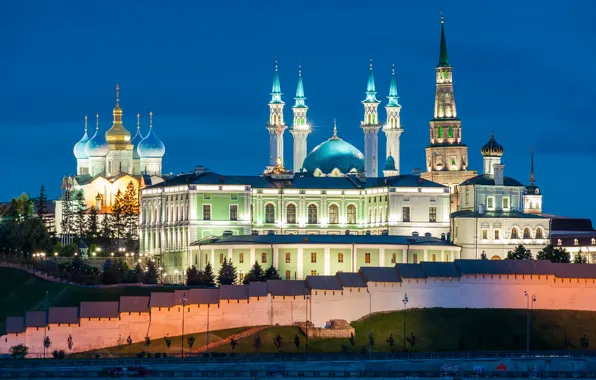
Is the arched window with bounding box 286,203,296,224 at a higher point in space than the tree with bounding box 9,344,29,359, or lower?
higher

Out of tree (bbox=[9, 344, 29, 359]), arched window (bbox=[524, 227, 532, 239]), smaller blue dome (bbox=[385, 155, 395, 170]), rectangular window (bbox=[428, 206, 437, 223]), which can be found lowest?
tree (bbox=[9, 344, 29, 359])

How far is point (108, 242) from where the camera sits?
17688cm

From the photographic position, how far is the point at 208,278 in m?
152

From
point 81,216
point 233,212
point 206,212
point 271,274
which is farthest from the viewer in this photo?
point 81,216

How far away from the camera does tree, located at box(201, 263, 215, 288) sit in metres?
151

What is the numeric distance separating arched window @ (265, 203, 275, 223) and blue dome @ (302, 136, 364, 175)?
43.9 ft

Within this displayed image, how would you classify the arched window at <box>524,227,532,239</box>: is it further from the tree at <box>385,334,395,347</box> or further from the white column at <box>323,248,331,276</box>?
the tree at <box>385,334,395,347</box>

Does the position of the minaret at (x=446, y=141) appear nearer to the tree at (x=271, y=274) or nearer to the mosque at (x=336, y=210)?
the mosque at (x=336, y=210)

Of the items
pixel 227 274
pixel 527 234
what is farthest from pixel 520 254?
pixel 227 274

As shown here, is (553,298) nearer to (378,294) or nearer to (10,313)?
(378,294)

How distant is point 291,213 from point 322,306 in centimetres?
4086

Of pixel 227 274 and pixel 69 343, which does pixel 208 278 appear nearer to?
pixel 227 274

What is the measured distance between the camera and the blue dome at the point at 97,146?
197 m

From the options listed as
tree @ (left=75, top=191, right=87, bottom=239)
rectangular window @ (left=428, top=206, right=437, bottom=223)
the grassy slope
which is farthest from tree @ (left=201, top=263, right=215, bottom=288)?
tree @ (left=75, top=191, right=87, bottom=239)
